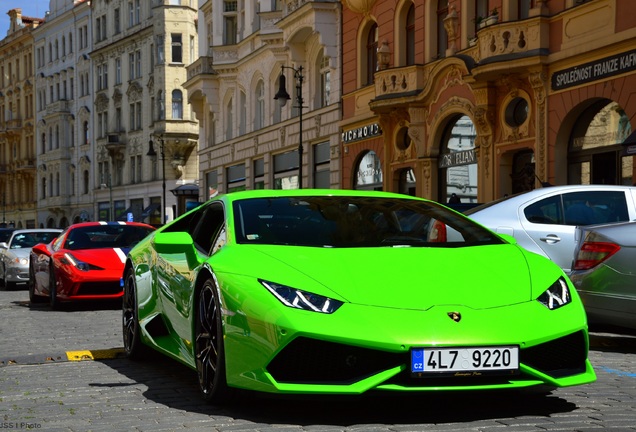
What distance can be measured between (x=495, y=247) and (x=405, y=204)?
967 millimetres

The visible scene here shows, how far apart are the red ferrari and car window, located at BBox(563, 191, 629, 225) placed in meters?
6.71

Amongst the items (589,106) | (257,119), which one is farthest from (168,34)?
(589,106)

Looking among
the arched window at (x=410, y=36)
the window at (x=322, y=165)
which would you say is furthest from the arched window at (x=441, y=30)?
the window at (x=322, y=165)

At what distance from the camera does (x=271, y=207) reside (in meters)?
6.64

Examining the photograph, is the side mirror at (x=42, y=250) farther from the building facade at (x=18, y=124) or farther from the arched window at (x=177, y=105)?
the building facade at (x=18, y=124)

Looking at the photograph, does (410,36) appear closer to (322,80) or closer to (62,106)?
(322,80)

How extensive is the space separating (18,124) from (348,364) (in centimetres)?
9344

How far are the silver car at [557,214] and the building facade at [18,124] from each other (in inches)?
3234

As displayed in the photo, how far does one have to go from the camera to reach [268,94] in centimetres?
4300

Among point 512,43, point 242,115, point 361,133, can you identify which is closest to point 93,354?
point 512,43

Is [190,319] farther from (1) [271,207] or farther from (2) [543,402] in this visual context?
(2) [543,402]

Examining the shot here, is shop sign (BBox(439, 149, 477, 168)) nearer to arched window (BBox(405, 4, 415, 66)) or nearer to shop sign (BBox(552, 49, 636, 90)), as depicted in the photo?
arched window (BBox(405, 4, 415, 66))

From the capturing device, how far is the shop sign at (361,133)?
108 feet

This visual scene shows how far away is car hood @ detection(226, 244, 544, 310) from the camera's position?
5371mm
